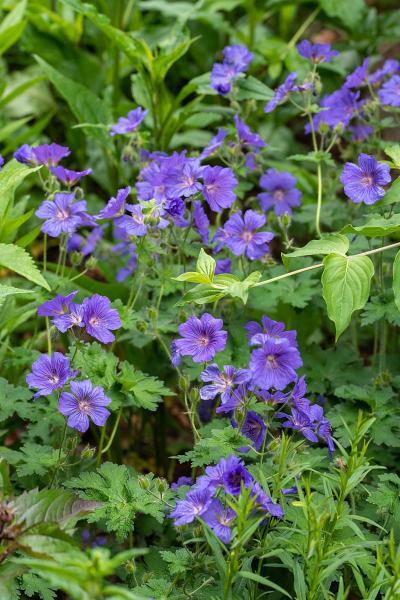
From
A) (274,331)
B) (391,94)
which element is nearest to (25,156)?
(274,331)

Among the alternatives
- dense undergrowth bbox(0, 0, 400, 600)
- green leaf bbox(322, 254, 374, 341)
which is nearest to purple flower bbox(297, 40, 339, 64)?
dense undergrowth bbox(0, 0, 400, 600)

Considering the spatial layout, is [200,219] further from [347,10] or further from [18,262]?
[347,10]

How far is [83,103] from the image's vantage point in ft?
9.45

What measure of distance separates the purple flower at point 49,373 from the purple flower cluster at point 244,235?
1.75ft

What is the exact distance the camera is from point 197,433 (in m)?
1.82

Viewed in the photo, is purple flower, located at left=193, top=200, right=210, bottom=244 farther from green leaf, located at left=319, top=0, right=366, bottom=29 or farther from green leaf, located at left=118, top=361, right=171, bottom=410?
green leaf, located at left=319, top=0, right=366, bottom=29

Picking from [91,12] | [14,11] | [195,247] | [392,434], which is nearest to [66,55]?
[14,11]

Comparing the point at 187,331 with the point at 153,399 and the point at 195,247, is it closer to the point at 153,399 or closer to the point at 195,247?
the point at 153,399

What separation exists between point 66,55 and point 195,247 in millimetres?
1583

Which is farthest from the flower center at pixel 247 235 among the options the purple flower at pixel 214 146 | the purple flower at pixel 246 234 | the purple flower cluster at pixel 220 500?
the purple flower cluster at pixel 220 500

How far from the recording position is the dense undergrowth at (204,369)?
1.56 meters

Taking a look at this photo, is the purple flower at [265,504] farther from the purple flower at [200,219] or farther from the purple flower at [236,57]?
the purple flower at [236,57]

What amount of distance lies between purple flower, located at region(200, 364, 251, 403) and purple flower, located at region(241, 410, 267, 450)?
12cm

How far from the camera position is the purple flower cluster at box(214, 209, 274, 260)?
2121 millimetres
